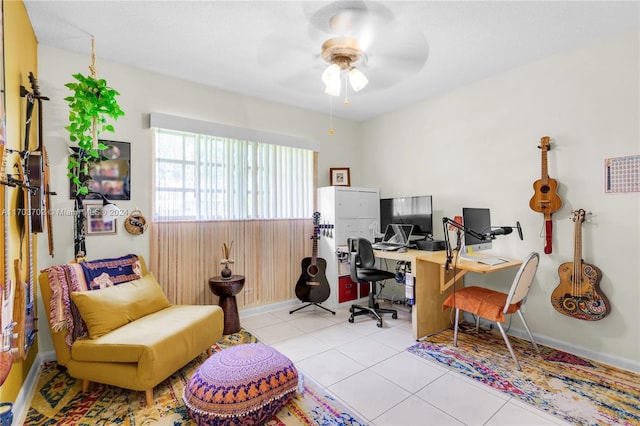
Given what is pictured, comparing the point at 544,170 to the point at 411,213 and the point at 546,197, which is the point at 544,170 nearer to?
the point at 546,197

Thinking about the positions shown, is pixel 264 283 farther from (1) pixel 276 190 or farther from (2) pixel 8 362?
(2) pixel 8 362

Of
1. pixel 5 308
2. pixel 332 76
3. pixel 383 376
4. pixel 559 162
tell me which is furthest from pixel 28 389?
pixel 559 162

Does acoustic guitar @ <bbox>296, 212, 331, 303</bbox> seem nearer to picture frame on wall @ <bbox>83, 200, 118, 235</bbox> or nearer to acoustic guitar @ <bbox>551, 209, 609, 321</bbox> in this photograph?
picture frame on wall @ <bbox>83, 200, 118, 235</bbox>

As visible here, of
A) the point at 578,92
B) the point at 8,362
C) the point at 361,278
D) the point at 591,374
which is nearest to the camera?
the point at 8,362

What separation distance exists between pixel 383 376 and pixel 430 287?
1107 mm

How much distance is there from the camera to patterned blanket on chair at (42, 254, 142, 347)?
79.5 inches

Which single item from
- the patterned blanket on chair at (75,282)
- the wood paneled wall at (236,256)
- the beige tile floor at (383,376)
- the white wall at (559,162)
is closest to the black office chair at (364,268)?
the beige tile floor at (383,376)

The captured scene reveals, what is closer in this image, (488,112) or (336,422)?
(336,422)

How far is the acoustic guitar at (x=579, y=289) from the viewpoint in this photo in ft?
7.98

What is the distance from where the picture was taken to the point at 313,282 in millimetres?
3594

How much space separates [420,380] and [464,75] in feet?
9.30

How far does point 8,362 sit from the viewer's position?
1.36m

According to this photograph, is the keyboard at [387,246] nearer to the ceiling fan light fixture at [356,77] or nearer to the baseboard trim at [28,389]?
the ceiling fan light fixture at [356,77]

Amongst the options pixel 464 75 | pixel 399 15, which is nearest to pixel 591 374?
pixel 464 75
